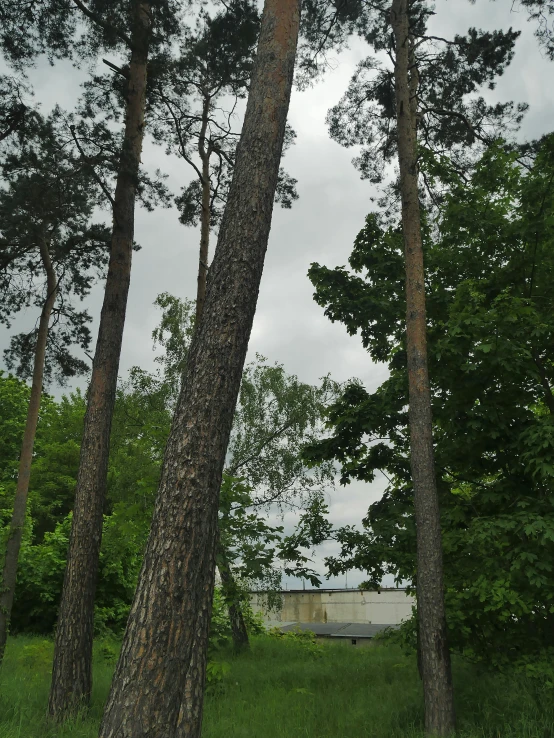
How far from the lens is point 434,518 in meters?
8.28

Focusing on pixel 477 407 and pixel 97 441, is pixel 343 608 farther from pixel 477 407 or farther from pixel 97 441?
pixel 97 441

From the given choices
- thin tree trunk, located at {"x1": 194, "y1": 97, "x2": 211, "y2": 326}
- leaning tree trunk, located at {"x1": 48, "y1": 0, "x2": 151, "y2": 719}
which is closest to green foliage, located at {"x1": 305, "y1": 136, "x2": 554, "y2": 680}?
thin tree trunk, located at {"x1": 194, "y1": 97, "x2": 211, "y2": 326}

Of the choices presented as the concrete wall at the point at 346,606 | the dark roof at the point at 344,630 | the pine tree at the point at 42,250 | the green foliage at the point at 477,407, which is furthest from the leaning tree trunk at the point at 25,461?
the concrete wall at the point at 346,606

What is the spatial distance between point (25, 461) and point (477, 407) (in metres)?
9.78

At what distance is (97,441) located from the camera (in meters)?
9.01

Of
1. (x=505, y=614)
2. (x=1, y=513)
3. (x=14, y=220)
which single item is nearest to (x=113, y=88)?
(x=14, y=220)

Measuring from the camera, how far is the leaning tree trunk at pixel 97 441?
8047mm

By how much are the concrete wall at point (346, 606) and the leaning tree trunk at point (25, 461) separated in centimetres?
1688

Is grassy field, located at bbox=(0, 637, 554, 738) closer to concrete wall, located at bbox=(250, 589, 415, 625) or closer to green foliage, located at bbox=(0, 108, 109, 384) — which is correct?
green foliage, located at bbox=(0, 108, 109, 384)

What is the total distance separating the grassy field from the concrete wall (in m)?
15.5

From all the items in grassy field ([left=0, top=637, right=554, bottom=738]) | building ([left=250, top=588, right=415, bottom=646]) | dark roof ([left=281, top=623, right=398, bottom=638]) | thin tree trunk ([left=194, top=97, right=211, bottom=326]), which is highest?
thin tree trunk ([left=194, top=97, right=211, bottom=326])

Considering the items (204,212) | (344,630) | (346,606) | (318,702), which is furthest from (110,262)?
(346,606)

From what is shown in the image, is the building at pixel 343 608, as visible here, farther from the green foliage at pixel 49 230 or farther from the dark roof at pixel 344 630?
the green foliage at pixel 49 230

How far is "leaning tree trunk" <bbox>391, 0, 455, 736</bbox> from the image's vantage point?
771 cm
